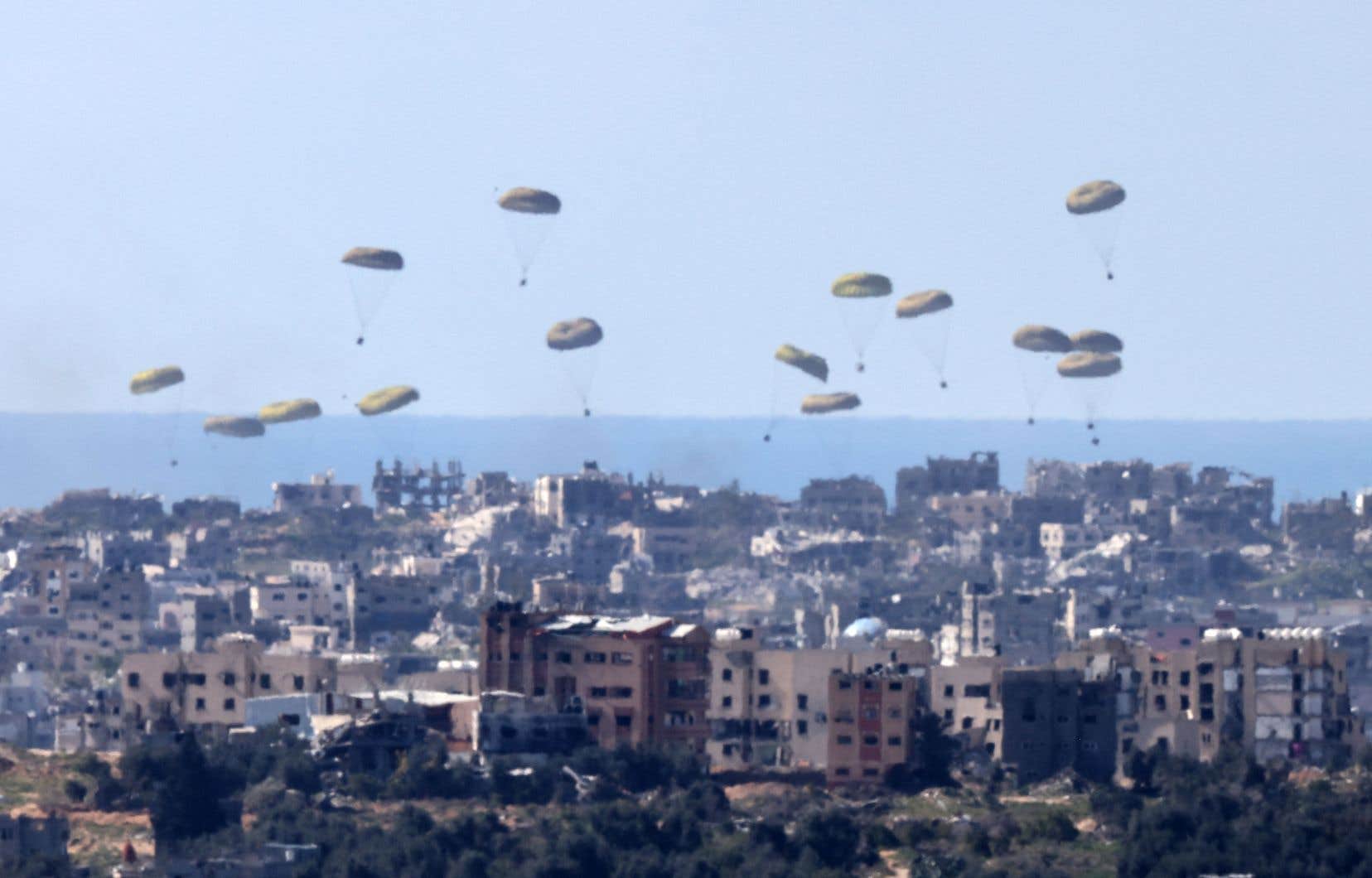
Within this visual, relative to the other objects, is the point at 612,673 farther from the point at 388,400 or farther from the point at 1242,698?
A: the point at 388,400

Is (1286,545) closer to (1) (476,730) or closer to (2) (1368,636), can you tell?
(2) (1368,636)

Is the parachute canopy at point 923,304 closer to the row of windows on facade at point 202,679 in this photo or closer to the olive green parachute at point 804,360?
the olive green parachute at point 804,360

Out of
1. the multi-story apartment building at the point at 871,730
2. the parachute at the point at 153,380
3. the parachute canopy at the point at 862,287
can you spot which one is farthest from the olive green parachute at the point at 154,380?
the multi-story apartment building at the point at 871,730

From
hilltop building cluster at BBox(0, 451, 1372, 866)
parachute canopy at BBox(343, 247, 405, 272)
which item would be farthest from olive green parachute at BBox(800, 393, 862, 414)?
parachute canopy at BBox(343, 247, 405, 272)

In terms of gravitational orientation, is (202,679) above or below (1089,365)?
below

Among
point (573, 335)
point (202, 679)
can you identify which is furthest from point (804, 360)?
point (202, 679)

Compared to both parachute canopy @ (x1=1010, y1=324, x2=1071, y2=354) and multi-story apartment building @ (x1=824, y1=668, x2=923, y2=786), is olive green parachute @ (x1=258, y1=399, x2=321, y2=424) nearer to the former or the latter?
parachute canopy @ (x1=1010, y1=324, x2=1071, y2=354)

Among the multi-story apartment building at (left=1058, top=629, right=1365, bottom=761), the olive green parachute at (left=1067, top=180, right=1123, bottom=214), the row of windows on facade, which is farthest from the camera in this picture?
the olive green parachute at (left=1067, top=180, right=1123, bottom=214)
